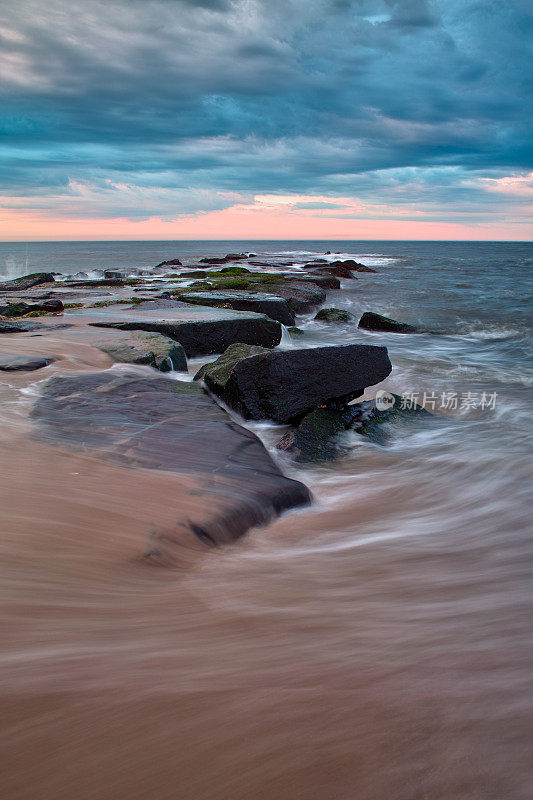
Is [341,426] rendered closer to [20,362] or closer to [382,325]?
[20,362]

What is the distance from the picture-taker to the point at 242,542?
2865 mm

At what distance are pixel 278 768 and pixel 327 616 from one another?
85cm

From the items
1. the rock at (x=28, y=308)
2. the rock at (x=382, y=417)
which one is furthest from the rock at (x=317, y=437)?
the rock at (x=28, y=308)

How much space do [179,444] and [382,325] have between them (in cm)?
978

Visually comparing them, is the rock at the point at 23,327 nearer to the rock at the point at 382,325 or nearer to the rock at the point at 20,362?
the rock at the point at 20,362

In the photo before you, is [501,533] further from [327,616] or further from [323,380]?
[323,380]

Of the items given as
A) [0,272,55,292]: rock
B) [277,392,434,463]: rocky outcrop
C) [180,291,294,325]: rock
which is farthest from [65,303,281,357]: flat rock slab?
[0,272,55,292]: rock

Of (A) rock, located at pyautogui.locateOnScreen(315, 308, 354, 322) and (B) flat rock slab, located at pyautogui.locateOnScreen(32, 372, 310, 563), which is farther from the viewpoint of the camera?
(A) rock, located at pyautogui.locateOnScreen(315, 308, 354, 322)

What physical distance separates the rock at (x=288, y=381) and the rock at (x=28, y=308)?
597cm

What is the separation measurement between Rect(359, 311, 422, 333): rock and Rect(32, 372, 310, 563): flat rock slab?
8553mm

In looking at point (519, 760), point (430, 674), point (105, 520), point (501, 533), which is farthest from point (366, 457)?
point (519, 760)

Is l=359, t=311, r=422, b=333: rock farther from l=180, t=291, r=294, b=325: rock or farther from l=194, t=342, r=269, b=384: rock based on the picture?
l=194, t=342, r=269, b=384: rock

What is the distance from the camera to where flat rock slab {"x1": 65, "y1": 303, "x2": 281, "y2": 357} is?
25.1ft

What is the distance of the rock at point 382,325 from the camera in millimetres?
12539
